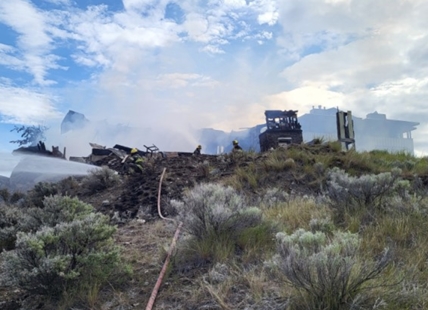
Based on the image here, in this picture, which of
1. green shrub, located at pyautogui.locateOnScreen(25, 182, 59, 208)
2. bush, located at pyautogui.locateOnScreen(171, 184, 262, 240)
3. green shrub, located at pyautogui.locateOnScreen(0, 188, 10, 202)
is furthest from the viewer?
green shrub, located at pyautogui.locateOnScreen(0, 188, 10, 202)

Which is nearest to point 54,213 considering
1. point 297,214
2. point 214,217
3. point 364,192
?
point 214,217

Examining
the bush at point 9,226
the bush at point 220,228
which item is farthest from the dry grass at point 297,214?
the bush at point 9,226

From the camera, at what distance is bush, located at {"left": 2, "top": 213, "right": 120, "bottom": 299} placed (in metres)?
2.76

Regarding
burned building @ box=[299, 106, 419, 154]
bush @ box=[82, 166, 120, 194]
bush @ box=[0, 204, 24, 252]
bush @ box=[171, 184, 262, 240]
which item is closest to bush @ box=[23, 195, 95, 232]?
bush @ box=[0, 204, 24, 252]

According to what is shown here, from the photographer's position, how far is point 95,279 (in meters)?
2.93

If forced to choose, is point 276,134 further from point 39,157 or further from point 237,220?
point 237,220

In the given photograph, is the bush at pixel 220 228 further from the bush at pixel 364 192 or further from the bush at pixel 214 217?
the bush at pixel 364 192

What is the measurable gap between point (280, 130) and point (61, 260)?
15.6 m

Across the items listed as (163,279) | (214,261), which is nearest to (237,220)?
(214,261)

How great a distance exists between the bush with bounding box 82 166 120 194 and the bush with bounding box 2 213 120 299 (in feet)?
18.5

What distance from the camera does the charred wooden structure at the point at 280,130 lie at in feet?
56.1

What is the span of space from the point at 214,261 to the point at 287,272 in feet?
3.48

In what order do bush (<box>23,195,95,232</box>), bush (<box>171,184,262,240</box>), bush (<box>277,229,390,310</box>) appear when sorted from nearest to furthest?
1. bush (<box>277,229,390,310</box>)
2. bush (<box>171,184,262,240</box>)
3. bush (<box>23,195,95,232</box>)

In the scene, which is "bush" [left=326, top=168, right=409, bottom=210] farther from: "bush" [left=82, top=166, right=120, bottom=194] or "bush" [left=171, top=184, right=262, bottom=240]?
"bush" [left=82, top=166, right=120, bottom=194]
